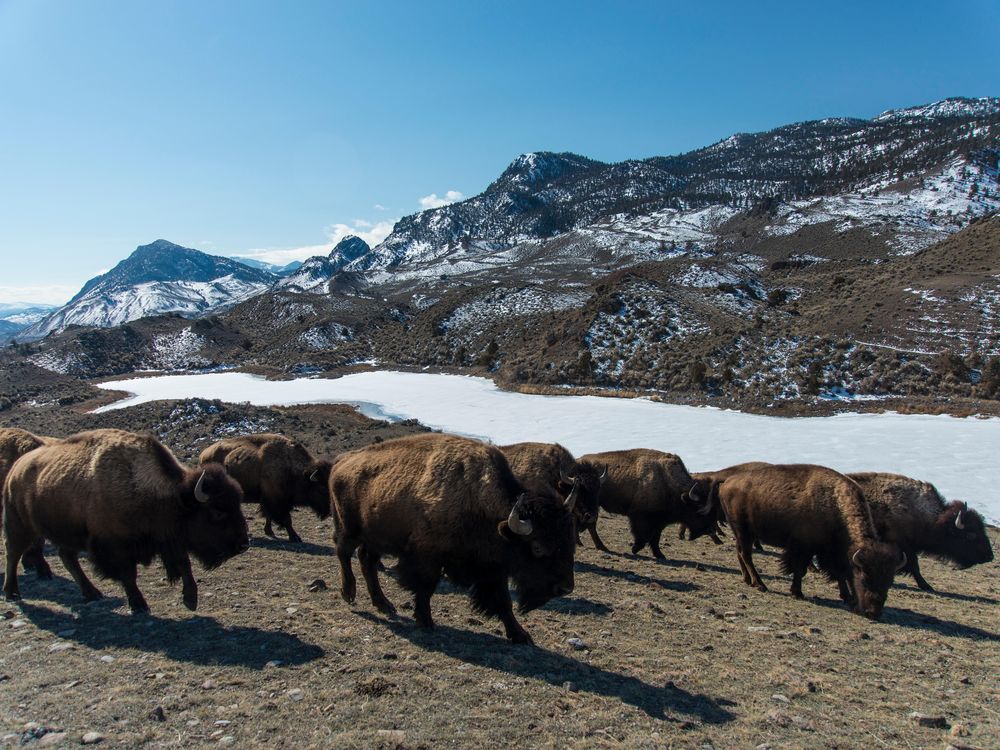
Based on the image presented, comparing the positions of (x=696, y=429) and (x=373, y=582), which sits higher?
(x=696, y=429)

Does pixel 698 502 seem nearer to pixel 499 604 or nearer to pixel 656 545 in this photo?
pixel 656 545

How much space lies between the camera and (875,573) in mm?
9578

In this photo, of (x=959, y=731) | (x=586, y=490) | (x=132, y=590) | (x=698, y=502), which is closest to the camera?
(x=959, y=731)

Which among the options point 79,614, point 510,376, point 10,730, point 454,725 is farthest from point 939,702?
point 510,376

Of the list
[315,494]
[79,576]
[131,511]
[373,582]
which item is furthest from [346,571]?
[315,494]

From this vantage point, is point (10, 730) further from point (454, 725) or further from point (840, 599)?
point (840, 599)

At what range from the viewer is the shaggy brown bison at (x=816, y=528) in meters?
9.62

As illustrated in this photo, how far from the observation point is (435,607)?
8.51 meters

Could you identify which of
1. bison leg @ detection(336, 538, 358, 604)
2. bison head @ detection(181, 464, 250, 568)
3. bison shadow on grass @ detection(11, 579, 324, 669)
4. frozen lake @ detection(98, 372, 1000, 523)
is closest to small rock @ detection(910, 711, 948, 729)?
bison shadow on grass @ detection(11, 579, 324, 669)

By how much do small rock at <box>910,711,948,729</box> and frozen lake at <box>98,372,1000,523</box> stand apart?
1699 centimetres

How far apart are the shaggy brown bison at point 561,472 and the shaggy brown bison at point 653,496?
53.7 inches

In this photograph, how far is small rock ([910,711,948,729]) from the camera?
19.2 feet

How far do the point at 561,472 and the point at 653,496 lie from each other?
3.81m

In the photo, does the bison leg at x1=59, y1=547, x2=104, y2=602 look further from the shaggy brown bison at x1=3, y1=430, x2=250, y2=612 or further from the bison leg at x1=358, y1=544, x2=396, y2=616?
the bison leg at x1=358, y1=544, x2=396, y2=616
